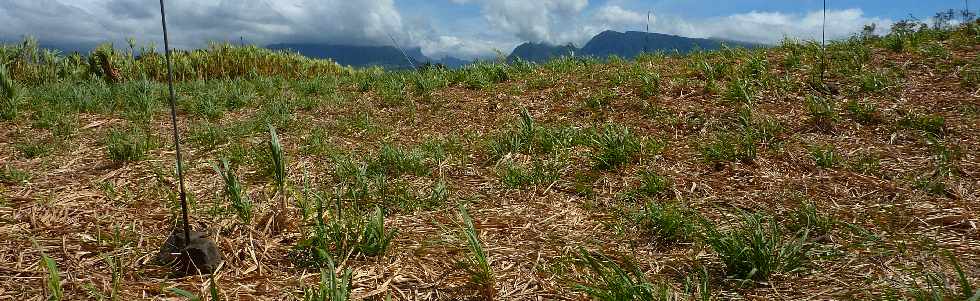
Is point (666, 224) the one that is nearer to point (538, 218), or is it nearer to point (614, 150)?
point (538, 218)

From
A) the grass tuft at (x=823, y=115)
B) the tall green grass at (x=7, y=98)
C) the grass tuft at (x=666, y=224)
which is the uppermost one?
the tall green grass at (x=7, y=98)

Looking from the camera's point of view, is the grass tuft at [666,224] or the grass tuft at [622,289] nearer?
the grass tuft at [622,289]

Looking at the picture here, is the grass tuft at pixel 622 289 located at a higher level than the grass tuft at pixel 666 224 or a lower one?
lower

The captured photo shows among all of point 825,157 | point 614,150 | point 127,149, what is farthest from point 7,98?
point 825,157

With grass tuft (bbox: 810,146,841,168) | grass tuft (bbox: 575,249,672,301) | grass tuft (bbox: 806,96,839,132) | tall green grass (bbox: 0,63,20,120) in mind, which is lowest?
grass tuft (bbox: 575,249,672,301)

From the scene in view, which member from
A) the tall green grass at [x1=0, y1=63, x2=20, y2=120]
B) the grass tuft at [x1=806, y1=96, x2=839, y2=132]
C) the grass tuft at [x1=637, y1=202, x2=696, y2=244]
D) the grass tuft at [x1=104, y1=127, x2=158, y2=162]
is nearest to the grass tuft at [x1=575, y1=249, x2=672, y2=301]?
the grass tuft at [x1=637, y1=202, x2=696, y2=244]

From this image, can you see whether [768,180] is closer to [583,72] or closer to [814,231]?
[814,231]

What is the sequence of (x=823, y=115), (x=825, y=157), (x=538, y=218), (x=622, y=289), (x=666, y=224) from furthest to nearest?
(x=823, y=115)
(x=825, y=157)
(x=538, y=218)
(x=666, y=224)
(x=622, y=289)

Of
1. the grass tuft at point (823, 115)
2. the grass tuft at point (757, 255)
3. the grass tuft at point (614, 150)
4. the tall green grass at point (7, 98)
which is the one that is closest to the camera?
the grass tuft at point (757, 255)

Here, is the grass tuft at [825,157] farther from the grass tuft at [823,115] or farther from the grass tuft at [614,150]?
the grass tuft at [614,150]

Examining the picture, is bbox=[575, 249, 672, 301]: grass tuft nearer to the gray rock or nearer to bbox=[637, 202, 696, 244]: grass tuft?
bbox=[637, 202, 696, 244]: grass tuft

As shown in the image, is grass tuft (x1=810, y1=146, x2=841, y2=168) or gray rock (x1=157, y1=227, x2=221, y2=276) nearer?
gray rock (x1=157, y1=227, x2=221, y2=276)

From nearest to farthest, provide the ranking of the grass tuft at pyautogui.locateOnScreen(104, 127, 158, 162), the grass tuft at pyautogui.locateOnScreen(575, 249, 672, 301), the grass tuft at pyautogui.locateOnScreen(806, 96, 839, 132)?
the grass tuft at pyautogui.locateOnScreen(575, 249, 672, 301) → the grass tuft at pyautogui.locateOnScreen(104, 127, 158, 162) → the grass tuft at pyautogui.locateOnScreen(806, 96, 839, 132)

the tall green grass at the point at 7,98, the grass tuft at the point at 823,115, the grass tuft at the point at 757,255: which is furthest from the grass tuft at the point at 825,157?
the tall green grass at the point at 7,98
